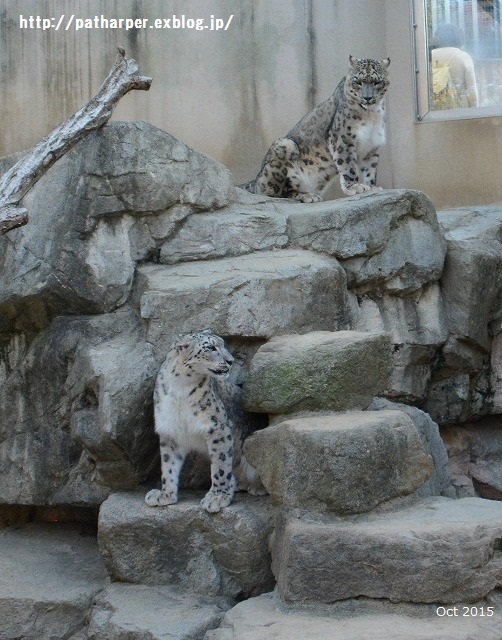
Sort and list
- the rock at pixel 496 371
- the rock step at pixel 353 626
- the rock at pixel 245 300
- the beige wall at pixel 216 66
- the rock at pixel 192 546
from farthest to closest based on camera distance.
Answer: the beige wall at pixel 216 66 < the rock at pixel 496 371 < the rock at pixel 245 300 < the rock at pixel 192 546 < the rock step at pixel 353 626

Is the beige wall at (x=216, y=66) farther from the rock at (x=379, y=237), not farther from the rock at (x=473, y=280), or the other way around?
the rock at (x=379, y=237)

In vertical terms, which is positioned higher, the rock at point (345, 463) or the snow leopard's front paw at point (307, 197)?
the snow leopard's front paw at point (307, 197)

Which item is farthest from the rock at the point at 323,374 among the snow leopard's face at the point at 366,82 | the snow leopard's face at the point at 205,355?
the snow leopard's face at the point at 366,82

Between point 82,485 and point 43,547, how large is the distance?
0.70 metres

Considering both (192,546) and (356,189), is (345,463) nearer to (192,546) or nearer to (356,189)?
(192,546)

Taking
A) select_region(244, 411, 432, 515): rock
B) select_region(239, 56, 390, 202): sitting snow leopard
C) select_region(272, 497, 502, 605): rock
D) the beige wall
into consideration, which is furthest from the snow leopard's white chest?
select_region(272, 497, 502, 605): rock

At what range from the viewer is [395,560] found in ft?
16.2

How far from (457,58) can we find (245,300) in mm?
4510

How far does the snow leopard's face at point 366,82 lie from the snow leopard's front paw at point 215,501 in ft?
13.1

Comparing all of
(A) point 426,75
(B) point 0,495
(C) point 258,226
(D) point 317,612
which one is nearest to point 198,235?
(C) point 258,226

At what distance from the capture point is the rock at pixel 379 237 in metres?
7.14

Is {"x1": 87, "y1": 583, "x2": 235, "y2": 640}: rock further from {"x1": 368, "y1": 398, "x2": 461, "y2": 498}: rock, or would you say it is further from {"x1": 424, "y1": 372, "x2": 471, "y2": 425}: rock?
{"x1": 424, "y1": 372, "x2": 471, "y2": 425}: rock

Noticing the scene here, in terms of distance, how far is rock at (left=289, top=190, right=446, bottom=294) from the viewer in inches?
281

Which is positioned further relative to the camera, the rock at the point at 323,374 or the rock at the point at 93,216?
the rock at the point at 93,216
